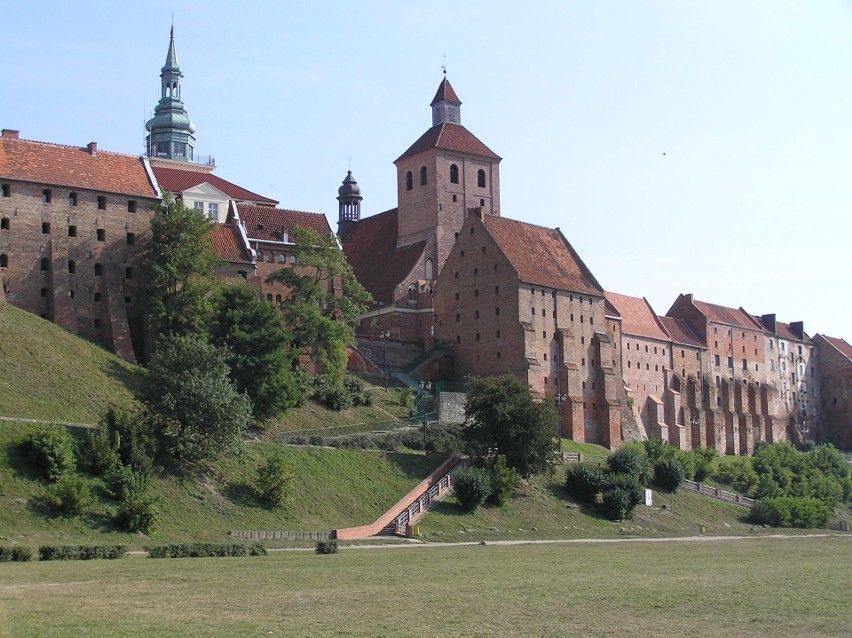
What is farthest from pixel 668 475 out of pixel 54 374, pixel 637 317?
pixel 54 374

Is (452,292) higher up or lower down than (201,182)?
lower down

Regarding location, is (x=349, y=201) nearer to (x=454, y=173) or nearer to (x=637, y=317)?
(x=454, y=173)

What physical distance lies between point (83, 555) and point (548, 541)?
2296 cm

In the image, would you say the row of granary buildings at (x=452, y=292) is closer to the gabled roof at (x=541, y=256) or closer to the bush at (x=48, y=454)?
the gabled roof at (x=541, y=256)

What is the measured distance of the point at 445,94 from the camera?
10475 cm

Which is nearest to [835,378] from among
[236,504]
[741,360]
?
[741,360]

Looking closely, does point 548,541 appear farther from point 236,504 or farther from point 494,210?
point 494,210

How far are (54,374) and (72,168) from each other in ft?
50.3

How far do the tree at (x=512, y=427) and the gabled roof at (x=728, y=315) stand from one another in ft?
173

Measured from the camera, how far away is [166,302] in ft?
214

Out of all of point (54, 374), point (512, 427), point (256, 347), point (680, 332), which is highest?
point (680, 332)

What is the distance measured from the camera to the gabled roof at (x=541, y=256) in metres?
86.8

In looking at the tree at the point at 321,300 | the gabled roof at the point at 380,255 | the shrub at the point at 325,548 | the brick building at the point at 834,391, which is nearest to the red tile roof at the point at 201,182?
the gabled roof at the point at 380,255

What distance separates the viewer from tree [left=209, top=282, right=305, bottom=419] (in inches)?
2386
